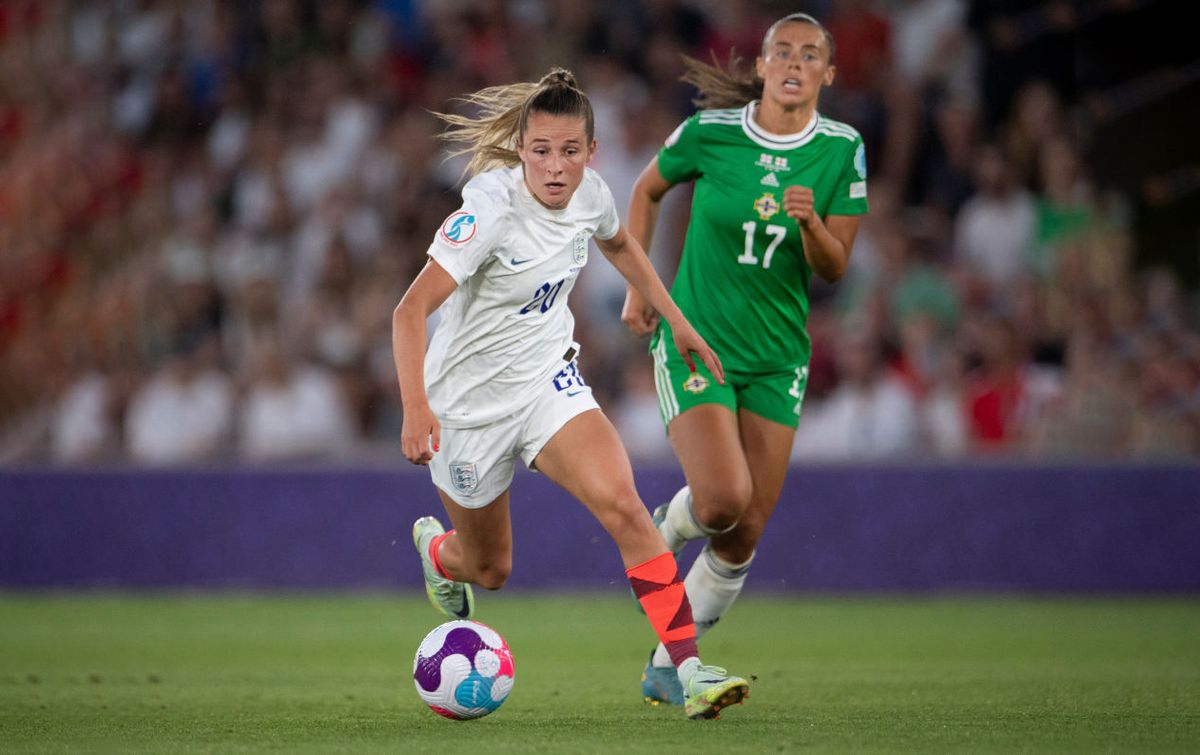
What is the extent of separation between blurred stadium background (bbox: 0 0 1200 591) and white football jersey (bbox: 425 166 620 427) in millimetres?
5408

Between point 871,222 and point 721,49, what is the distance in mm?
2000

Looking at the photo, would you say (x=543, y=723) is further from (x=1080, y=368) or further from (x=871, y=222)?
(x=871, y=222)

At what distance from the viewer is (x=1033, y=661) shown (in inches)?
325

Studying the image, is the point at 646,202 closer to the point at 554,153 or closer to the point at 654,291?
the point at 654,291

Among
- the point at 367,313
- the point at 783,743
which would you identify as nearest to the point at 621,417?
the point at 367,313

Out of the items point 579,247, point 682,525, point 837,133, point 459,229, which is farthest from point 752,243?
→ point 459,229

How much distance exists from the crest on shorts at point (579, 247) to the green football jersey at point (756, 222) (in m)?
1.02

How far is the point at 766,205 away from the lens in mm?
7152

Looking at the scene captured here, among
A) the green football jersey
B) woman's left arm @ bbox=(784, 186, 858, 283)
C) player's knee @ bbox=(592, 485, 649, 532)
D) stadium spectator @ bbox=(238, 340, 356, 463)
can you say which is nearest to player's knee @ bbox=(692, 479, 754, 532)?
the green football jersey

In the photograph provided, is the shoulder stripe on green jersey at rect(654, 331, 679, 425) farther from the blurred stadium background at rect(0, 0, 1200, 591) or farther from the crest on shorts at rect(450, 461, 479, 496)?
the blurred stadium background at rect(0, 0, 1200, 591)

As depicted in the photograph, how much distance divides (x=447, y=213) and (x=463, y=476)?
25.0 ft

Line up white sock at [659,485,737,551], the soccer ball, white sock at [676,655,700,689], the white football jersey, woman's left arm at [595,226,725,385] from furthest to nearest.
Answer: white sock at [659,485,737,551]
woman's left arm at [595,226,725,385]
the white football jersey
the soccer ball
white sock at [676,655,700,689]

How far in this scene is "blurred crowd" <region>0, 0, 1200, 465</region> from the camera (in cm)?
1192

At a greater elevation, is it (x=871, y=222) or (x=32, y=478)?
(x=871, y=222)
